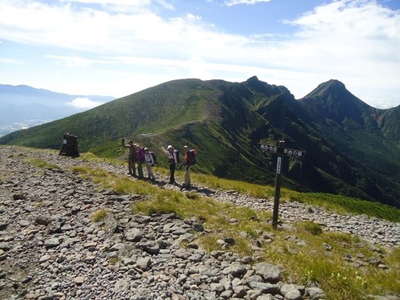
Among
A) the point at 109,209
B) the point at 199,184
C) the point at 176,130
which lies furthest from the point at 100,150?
the point at 109,209

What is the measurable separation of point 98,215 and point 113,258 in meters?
4.42

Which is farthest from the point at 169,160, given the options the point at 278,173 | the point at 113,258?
the point at 113,258

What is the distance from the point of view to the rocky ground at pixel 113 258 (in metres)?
11.2

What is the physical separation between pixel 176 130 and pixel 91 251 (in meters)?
185

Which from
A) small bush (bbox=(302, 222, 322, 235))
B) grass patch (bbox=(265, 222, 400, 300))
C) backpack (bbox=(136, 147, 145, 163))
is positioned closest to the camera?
grass patch (bbox=(265, 222, 400, 300))

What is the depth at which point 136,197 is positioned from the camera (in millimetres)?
21484

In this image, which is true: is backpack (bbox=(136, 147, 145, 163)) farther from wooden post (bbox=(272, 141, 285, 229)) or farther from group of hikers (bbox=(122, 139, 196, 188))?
wooden post (bbox=(272, 141, 285, 229))

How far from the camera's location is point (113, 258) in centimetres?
1339

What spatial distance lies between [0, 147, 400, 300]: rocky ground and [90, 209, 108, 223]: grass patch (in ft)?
0.90

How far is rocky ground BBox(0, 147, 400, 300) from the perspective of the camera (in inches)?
442

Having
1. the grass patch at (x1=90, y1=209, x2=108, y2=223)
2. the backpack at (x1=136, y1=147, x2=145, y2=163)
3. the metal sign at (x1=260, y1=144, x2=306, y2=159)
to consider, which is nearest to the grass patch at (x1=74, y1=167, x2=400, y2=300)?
the grass patch at (x1=90, y1=209, x2=108, y2=223)

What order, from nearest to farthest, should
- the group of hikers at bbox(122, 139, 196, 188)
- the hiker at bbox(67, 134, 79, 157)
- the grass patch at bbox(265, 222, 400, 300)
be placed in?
the grass patch at bbox(265, 222, 400, 300) < the group of hikers at bbox(122, 139, 196, 188) < the hiker at bbox(67, 134, 79, 157)

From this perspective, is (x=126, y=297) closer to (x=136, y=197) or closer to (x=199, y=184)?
(x=136, y=197)

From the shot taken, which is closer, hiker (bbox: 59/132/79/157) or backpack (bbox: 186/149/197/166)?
backpack (bbox: 186/149/197/166)
